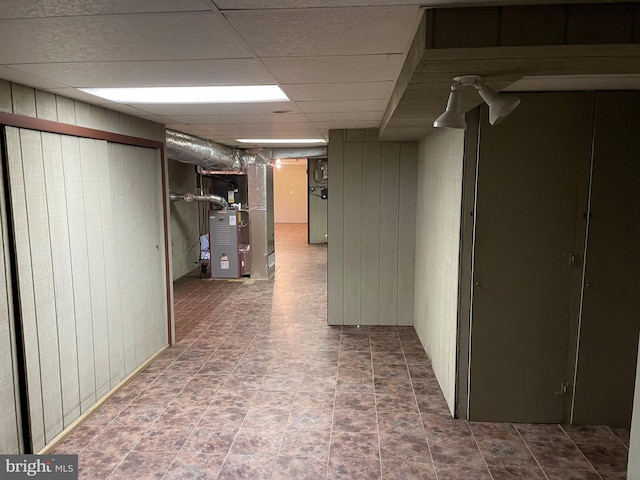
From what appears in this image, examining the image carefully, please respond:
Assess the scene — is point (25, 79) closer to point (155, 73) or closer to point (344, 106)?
point (155, 73)

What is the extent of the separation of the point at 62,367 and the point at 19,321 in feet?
1.62

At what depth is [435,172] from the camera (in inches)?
146

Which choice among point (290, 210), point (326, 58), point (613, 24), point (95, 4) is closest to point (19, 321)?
point (95, 4)

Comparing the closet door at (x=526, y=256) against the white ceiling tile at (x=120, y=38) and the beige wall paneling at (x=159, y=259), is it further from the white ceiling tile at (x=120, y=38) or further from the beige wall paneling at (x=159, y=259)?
the beige wall paneling at (x=159, y=259)

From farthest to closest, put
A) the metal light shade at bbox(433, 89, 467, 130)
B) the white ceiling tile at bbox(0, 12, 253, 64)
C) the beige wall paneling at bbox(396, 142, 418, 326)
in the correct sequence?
the beige wall paneling at bbox(396, 142, 418, 326), the metal light shade at bbox(433, 89, 467, 130), the white ceiling tile at bbox(0, 12, 253, 64)

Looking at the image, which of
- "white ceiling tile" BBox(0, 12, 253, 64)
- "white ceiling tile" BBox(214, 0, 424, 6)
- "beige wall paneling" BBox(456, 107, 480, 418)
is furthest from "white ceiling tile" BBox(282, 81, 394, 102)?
"white ceiling tile" BBox(214, 0, 424, 6)

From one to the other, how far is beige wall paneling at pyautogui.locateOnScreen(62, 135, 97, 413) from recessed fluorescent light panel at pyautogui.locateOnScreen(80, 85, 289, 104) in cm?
42

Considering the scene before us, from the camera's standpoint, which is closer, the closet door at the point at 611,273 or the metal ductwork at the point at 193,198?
the closet door at the point at 611,273

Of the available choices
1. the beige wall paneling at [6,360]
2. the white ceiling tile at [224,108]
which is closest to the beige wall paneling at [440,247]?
the white ceiling tile at [224,108]

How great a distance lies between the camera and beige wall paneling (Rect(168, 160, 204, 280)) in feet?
22.9

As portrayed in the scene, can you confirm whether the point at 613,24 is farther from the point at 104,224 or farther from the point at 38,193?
the point at 104,224

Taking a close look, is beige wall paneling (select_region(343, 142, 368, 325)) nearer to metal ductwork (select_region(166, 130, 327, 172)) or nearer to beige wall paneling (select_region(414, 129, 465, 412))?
beige wall paneling (select_region(414, 129, 465, 412))

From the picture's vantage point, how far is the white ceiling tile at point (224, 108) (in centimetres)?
305

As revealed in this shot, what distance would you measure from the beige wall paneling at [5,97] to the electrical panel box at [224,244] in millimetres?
4745
